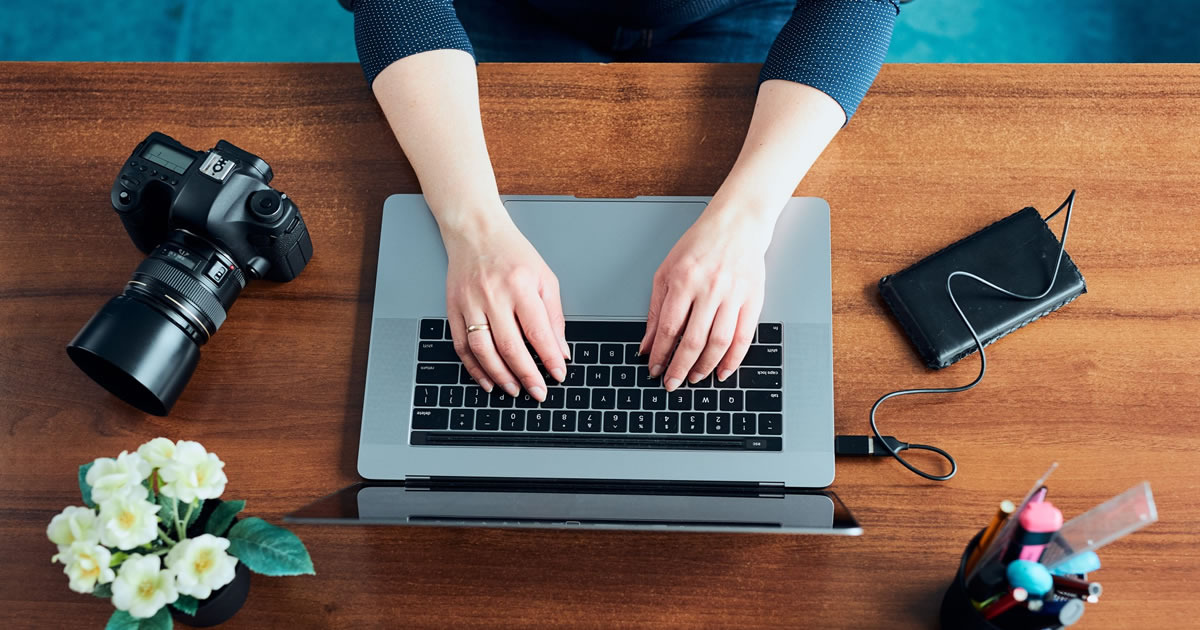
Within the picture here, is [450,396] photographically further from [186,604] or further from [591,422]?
[186,604]

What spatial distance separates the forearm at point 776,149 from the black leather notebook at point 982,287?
14 centimetres

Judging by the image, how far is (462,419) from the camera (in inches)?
29.5

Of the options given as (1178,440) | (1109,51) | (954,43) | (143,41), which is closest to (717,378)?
(1178,440)

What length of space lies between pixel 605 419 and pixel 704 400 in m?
0.09

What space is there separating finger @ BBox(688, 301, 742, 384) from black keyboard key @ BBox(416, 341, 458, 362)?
225 millimetres

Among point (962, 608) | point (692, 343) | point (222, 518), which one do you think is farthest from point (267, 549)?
point (962, 608)

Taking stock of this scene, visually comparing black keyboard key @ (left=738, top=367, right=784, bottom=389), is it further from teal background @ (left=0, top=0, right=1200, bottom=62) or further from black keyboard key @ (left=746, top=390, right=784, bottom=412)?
teal background @ (left=0, top=0, right=1200, bottom=62)

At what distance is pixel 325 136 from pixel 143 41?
1.22 meters

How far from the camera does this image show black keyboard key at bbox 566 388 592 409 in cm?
75

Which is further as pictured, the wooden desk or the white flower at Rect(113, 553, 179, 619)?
the wooden desk

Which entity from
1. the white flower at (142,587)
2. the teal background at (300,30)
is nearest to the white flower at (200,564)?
the white flower at (142,587)

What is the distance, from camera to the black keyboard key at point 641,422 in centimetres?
74

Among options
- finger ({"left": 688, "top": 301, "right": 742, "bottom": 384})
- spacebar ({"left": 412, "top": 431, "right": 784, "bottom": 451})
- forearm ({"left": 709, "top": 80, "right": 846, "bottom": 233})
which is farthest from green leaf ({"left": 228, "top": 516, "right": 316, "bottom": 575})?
forearm ({"left": 709, "top": 80, "right": 846, "bottom": 233})

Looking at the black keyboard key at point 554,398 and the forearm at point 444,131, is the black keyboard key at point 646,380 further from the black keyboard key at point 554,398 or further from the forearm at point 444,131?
the forearm at point 444,131
